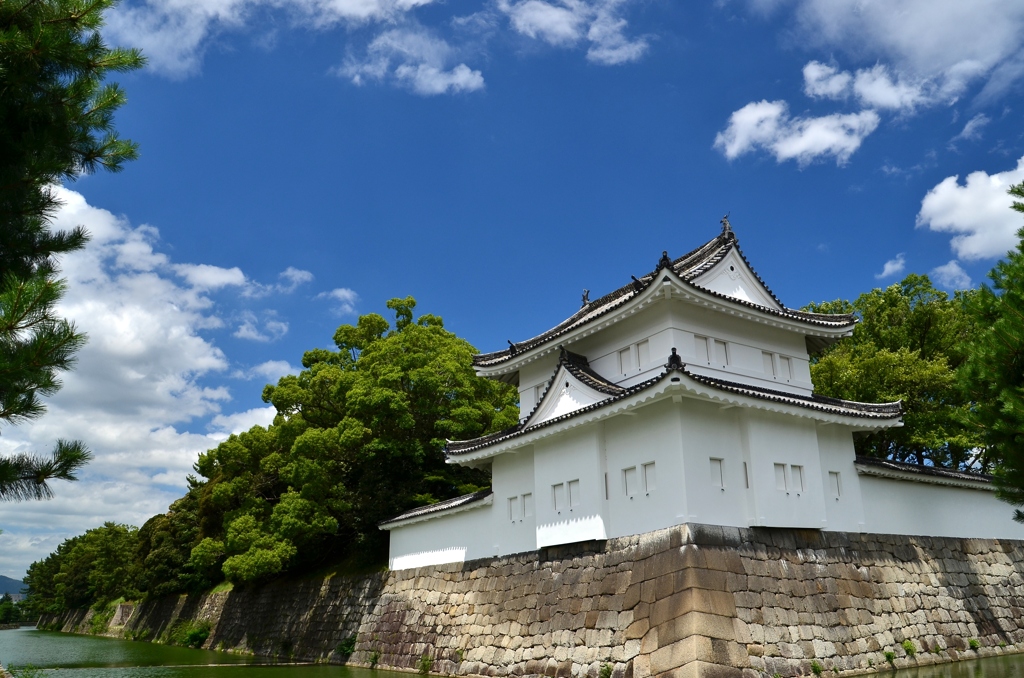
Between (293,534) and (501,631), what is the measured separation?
29.9 feet

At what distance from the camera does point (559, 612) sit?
44.2 ft

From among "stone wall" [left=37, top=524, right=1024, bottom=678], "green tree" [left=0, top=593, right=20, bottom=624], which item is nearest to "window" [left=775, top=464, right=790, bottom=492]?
"stone wall" [left=37, top=524, right=1024, bottom=678]

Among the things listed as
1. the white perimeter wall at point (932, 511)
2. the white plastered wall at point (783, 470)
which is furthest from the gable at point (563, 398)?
the white perimeter wall at point (932, 511)

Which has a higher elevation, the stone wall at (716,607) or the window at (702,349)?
the window at (702,349)

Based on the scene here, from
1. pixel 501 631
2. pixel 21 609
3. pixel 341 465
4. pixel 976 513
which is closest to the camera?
pixel 501 631

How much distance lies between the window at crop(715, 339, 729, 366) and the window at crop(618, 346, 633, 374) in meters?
1.69

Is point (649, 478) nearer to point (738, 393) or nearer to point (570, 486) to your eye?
point (570, 486)

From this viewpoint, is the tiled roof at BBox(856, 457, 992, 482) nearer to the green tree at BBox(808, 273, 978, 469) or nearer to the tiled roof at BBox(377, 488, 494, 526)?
the green tree at BBox(808, 273, 978, 469)

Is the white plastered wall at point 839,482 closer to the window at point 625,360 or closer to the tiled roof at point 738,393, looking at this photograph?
the tiled roof at point 738,393

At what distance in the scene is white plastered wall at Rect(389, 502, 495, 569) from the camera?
16.4m

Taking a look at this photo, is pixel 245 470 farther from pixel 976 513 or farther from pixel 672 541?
pixel 976 513

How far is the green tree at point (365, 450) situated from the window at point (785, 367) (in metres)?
8.61

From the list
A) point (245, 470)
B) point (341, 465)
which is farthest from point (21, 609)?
point (341, 465)

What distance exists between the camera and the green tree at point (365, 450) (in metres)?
21.5
